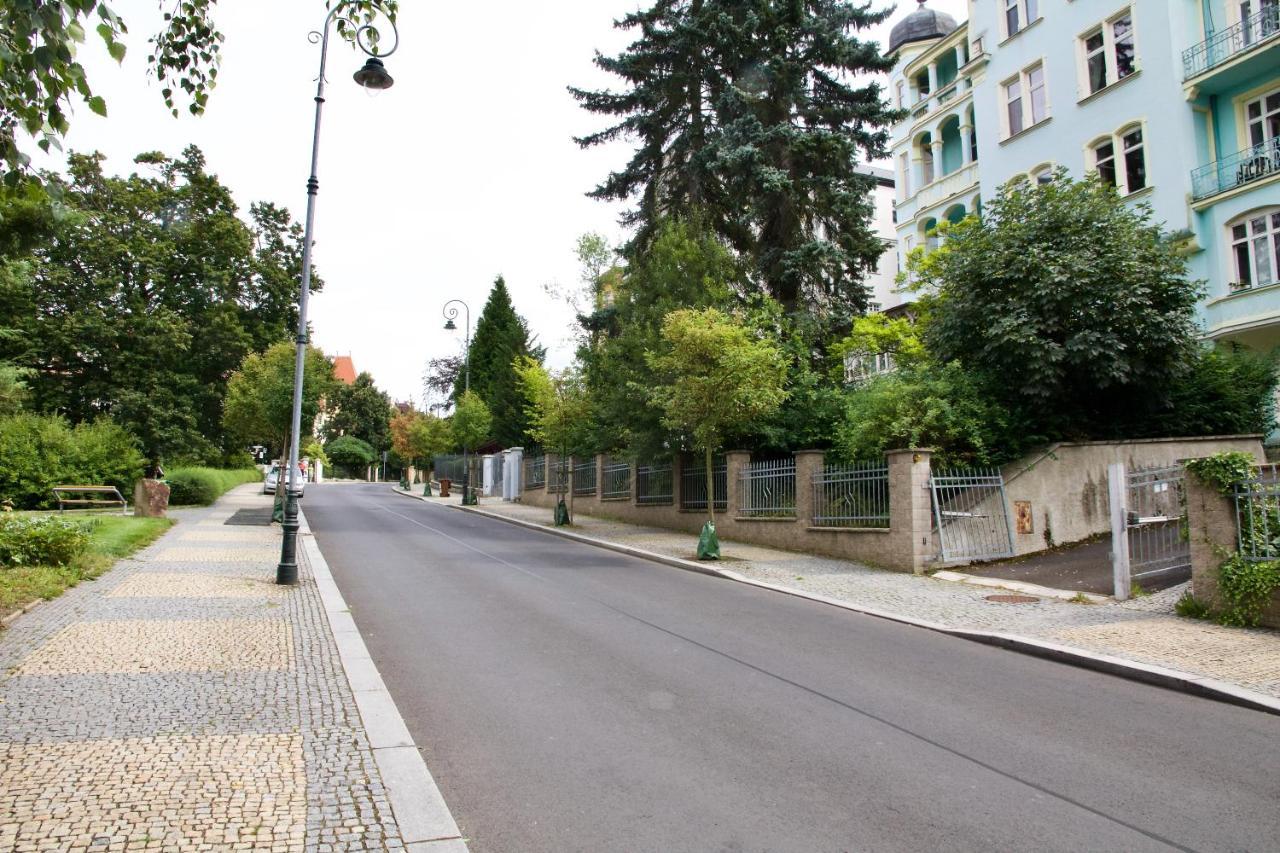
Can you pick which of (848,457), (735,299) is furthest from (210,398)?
(848,457)

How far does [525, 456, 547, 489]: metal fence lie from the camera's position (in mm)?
35562

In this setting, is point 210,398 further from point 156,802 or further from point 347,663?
point 156,802

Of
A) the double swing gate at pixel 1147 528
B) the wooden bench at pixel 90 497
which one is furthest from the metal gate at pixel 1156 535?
the wooden bench at pixel 90 497

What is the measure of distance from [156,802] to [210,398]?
124 feet

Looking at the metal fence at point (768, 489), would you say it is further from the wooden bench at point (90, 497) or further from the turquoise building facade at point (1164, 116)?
the wooden bench at point (90, 497)

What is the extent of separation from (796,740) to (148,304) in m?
37.5

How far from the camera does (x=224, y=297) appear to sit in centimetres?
3531

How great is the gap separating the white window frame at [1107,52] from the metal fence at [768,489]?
15.4 meters

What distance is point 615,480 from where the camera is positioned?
27.0 meters

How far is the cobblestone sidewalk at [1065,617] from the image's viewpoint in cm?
715

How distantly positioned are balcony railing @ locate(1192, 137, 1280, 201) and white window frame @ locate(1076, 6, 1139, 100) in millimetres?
3689

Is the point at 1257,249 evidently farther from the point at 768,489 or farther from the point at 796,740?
the point at 796,740

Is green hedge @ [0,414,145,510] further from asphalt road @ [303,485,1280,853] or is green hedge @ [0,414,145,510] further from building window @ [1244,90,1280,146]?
building window @ [1244,90,1280,146]

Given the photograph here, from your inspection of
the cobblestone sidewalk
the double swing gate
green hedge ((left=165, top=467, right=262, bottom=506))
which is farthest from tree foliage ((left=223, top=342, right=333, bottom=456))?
the double swing gate
